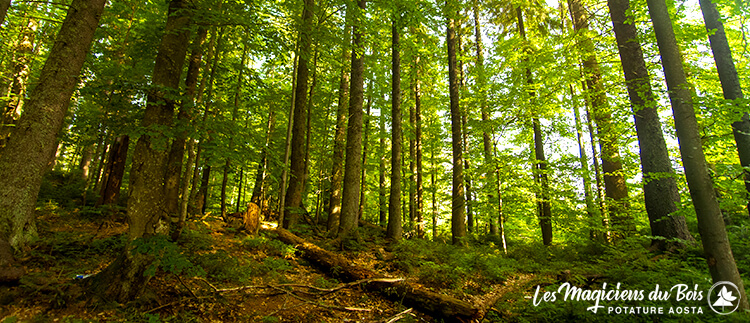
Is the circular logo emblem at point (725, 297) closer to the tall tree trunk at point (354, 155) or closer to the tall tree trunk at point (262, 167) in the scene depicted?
the tall tree trunk at point (262, 167)

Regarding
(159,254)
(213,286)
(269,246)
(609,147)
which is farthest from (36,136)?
(609,147)

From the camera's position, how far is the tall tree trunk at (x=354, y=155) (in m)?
10.1

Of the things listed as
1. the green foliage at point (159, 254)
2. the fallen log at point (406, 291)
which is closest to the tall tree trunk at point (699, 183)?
the fallen log at point (406, 291)

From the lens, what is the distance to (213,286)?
454 centimetres

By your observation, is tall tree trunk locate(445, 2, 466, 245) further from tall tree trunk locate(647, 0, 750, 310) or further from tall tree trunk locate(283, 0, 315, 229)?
tall tree trunk locate(647, 0, 750, 310)

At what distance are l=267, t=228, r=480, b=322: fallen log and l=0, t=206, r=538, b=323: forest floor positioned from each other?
158 mm

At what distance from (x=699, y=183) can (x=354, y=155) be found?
8.53 m

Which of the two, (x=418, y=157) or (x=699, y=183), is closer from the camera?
(x=699, y=183)

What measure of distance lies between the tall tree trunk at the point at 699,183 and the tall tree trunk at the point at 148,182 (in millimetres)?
7102

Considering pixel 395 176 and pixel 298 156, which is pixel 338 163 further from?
pixel 395 176

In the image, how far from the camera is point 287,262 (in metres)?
7.05

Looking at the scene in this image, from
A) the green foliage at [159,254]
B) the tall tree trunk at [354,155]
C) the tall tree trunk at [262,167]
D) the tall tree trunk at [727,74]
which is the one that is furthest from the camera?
the tall tree trunk at [354,155]

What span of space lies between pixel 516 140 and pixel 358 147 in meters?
10.9

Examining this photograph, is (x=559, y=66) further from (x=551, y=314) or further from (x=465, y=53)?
(x=551, y=314)
